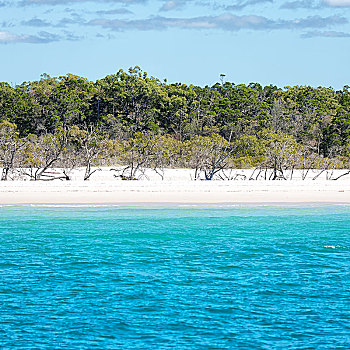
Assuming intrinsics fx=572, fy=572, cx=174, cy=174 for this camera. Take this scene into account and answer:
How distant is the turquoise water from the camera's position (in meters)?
6.95

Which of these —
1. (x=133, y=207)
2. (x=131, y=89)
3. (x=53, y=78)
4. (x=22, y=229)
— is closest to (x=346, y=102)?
(x=131, y=89)

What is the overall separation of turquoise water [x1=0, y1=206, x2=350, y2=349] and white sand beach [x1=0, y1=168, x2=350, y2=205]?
4472 mm

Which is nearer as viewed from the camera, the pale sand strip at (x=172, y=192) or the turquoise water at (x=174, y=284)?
the turquoise water at (x=174, y=284)

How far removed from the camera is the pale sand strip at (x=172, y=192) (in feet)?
67.6

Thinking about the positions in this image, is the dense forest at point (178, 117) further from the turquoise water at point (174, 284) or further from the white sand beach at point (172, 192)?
the turquoise water at point (174, 284)

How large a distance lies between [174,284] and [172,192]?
1339 cm

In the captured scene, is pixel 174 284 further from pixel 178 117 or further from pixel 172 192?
pixel 178 117

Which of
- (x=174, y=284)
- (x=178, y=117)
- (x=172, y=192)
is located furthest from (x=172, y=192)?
(x=178, y=117)

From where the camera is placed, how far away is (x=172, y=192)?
2264 centimetres

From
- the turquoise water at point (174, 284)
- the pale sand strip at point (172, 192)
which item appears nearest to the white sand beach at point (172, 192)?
the pale sand strip at point (172, 192)

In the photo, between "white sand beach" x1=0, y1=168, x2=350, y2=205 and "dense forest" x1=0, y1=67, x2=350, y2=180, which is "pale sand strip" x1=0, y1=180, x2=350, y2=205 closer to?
"white sand beach" x1=0, y1=168, x2=350, y2=205

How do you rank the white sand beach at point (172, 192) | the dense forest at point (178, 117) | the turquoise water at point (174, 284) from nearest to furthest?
the turquoise water at point (174, 284), the white sand beach at point (172, 192), the dense forest at point (178, 117)

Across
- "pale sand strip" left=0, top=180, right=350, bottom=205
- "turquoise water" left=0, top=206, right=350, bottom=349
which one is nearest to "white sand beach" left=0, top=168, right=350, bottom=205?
"pale sand strip" left=0, top=180, right=350, bottom=205

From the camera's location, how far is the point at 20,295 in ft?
28.3
